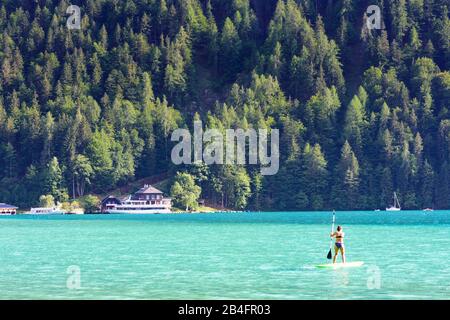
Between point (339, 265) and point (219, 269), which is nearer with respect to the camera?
point (219, 269)

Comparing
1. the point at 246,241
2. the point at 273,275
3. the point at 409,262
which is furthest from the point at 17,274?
the point at 246,241

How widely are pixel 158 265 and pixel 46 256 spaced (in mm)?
14776

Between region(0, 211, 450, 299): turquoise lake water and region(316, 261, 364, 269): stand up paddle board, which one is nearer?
region(0, 211, 450, 299): turquoise lake water

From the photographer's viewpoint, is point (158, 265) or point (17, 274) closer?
point (17, 274)

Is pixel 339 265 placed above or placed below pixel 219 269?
above

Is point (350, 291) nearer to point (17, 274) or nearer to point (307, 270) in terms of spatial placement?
point (307, 270)

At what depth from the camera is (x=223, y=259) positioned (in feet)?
257

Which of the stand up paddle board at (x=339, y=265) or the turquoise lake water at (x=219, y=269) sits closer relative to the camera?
the turquoise lake water at (x=219, y=269)

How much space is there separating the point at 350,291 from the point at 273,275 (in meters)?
9.19

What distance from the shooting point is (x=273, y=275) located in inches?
2525
